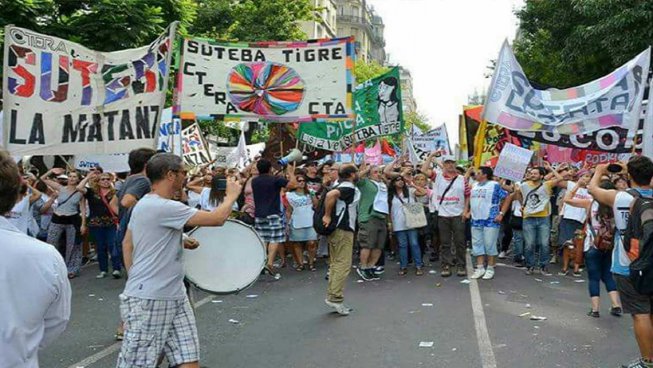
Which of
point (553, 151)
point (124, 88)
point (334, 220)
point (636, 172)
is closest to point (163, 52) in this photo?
point (124, 88)

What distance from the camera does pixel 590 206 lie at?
750 centimetres

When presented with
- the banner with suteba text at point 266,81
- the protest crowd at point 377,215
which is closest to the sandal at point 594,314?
the protest crowd at point 377,215

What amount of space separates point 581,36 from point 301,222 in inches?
392

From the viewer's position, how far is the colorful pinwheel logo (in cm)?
1053

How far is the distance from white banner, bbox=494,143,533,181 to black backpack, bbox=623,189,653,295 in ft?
18.5

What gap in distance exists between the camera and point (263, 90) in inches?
415

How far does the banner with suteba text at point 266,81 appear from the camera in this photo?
10469 millimetres

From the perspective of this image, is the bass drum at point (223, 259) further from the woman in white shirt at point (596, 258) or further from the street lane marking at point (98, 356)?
the woman in white shirt at point (596, 258)

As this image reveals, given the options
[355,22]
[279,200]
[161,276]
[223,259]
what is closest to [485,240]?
[279,200]

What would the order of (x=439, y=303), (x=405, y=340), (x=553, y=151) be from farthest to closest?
(x=553, y=151) < (x=439, y=303) < (x=405, y=340)

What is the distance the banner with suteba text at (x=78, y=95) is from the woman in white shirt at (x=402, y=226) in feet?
16.4

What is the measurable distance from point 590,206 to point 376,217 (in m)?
3.75

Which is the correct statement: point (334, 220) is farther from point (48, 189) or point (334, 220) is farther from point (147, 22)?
point (147, 22)

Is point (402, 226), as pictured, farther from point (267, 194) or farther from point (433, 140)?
point (433, 140)
